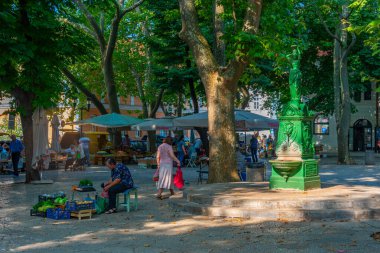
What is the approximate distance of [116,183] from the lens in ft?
38.0

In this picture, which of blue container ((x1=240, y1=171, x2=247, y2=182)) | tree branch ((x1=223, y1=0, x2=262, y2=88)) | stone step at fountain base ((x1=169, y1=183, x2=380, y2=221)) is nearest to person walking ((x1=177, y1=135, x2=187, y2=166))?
blue container ((x1=240, y1=171, x2=247, y2=182))

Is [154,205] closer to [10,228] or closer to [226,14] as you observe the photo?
[10,228]

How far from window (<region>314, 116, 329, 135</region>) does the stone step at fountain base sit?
117ft

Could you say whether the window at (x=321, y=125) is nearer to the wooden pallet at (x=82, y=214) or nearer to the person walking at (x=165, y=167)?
the person walking at (x=165, y=167)

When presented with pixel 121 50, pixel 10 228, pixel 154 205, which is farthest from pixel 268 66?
pixel 10 228

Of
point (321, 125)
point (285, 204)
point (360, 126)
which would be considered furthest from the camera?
point (321, 125)

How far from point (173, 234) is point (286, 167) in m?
4.30

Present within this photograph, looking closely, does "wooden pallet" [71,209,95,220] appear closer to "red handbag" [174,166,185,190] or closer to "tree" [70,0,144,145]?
"red handbag" [174,166,185,190]

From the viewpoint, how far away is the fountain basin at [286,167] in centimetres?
1258

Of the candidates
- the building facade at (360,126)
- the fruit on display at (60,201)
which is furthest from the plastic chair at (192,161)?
the building facade at (360,126)

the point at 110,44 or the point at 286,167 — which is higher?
the point at 110,44

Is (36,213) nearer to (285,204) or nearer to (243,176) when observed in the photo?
(285,204)

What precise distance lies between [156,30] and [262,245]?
68.3ft

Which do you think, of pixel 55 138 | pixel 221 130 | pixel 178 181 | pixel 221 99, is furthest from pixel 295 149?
pixel 55 138
